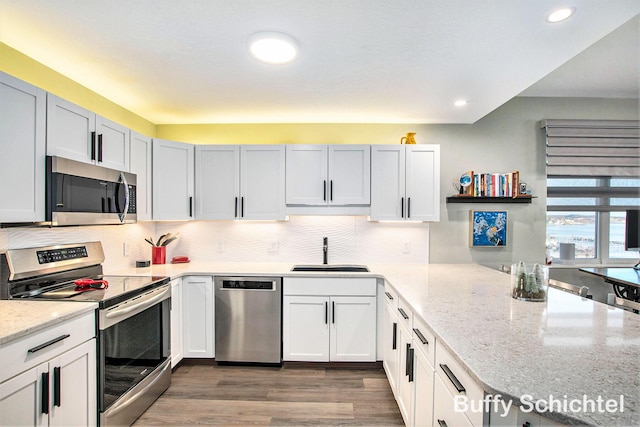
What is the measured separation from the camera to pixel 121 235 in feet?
9.20

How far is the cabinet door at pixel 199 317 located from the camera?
2.77m

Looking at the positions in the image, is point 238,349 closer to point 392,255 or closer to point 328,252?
point 328,252

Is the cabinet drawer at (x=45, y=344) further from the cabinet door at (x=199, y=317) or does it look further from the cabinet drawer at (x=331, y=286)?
the cabinet drawer at (x=331, y=286)

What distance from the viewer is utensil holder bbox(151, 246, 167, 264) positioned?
10.2 ft

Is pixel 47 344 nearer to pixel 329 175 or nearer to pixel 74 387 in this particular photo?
pixel 74 387

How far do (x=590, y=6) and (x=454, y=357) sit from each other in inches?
69.3

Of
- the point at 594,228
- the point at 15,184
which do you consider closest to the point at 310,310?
the point at 15,184

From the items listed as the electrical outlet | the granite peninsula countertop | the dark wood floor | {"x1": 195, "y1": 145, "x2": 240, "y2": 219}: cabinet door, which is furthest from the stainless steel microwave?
the granite peninsula countertop

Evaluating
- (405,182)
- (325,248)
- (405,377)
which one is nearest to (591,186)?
(405,182)

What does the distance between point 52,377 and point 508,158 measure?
13.5 feet

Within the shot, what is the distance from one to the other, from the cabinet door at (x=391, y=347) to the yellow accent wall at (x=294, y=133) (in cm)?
185

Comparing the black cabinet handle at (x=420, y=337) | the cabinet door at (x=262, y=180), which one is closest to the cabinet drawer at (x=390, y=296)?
the black cabinet handle at (x=420, y=337)

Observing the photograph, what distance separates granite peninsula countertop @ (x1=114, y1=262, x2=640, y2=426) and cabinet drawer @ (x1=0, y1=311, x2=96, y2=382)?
5.95 ft

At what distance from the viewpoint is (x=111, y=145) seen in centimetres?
227
